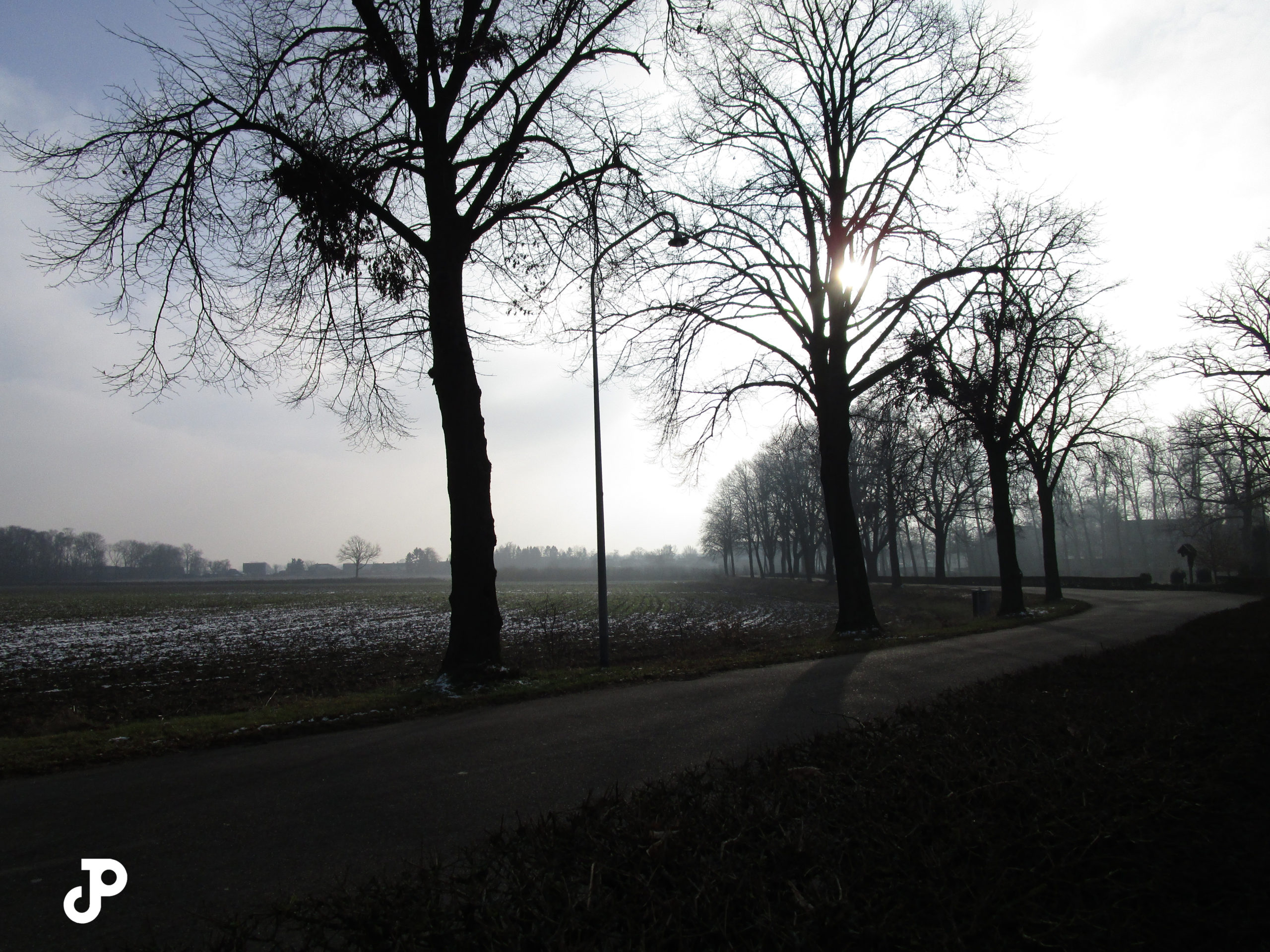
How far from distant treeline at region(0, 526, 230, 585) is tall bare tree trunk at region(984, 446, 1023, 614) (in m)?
141

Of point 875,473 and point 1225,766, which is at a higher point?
point 875,473

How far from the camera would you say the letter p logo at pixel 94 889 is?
2930mm

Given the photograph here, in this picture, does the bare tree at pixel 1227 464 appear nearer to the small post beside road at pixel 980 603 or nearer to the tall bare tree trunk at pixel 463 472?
the small post beside road at pixel 980 603

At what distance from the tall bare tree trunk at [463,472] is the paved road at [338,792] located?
6.46 feet

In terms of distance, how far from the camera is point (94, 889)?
125 inches

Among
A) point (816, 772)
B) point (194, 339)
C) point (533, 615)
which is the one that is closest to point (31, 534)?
point (533, 615)

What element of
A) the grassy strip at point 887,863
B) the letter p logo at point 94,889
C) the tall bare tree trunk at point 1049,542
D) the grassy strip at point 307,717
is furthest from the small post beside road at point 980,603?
the letter p logo at point 94,889

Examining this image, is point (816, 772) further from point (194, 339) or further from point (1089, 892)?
point (194, 339)

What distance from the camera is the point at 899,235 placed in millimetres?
14625

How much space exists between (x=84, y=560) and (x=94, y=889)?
177 m

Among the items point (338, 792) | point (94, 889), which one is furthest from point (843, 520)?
point (94, 889)

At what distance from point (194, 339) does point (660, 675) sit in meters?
7.73

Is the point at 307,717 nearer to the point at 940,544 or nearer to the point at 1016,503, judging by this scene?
the point at 1016,503

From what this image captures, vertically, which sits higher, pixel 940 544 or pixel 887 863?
pixel 940 544
